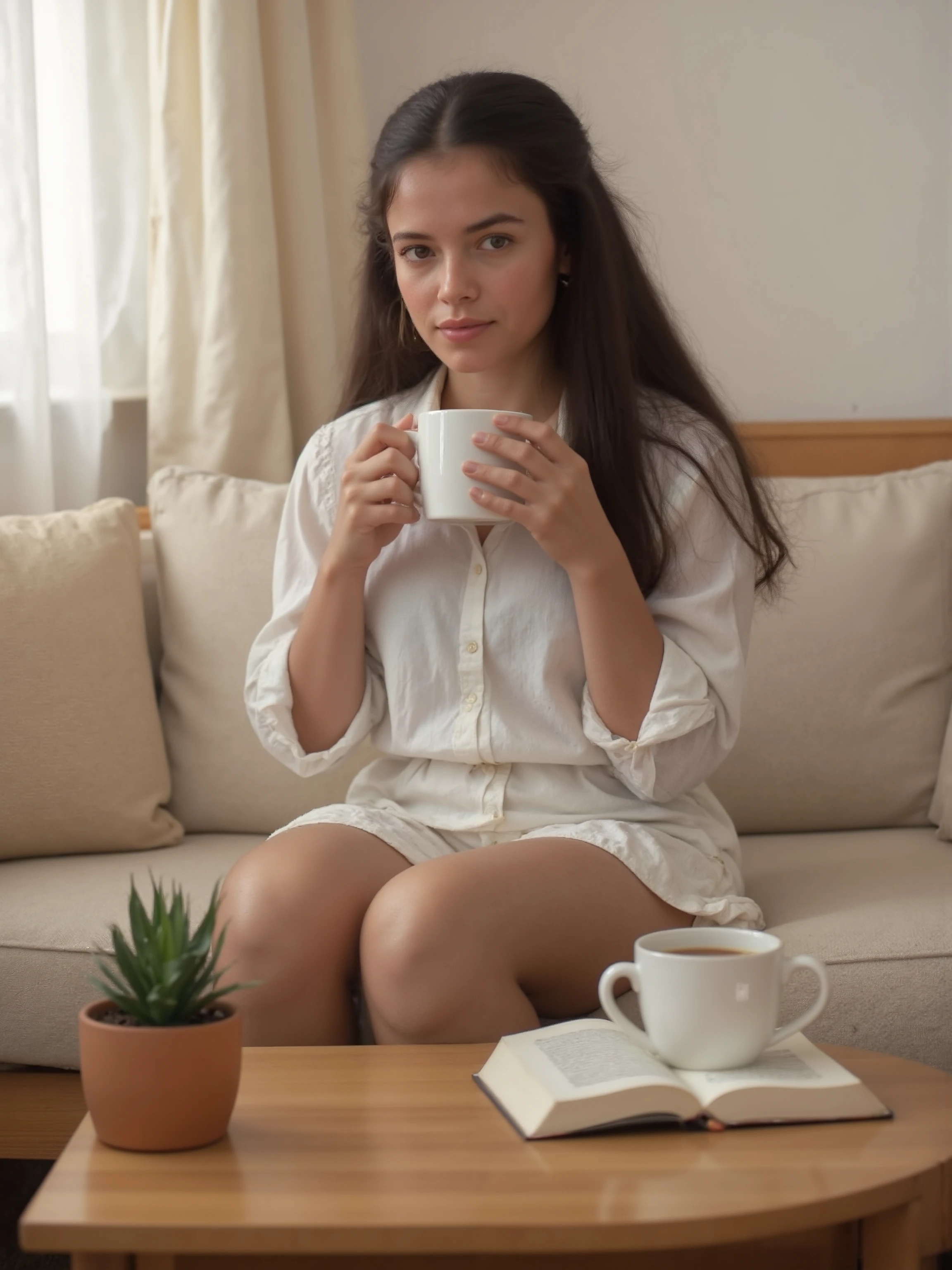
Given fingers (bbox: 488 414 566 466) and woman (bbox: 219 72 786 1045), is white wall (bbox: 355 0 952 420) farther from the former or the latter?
fingers (bbox: 488 414 566 466)

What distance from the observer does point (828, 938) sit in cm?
127

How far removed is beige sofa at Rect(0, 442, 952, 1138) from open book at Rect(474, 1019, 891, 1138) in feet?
2.09

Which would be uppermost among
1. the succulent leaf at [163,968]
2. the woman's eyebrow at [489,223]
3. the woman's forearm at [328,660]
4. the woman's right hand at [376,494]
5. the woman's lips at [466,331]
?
the woman's eyebrow at [489,223]

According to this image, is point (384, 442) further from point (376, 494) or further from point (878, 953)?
point (878, 953)

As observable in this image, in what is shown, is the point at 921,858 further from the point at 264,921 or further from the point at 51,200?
the point at 51,200

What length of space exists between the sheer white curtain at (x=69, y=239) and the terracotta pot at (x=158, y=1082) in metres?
1.42

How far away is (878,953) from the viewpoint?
1.25 meters

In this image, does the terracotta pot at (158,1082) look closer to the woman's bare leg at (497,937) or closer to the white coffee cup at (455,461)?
the woman's bare leg at (497,937)

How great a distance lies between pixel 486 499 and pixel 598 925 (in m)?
0.38

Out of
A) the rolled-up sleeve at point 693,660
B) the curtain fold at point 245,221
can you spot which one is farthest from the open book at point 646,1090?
the curtain fold at point 245,221

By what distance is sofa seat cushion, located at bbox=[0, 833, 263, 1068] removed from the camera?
134 cm

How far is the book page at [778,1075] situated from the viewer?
2.72 feet

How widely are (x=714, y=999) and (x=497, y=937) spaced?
0.30 m

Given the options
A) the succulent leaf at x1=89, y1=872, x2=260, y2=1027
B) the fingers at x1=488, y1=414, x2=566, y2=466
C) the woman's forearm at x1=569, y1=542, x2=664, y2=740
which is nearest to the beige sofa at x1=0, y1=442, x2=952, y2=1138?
the woman's forearm at x1=569, y1=542, x2=664, y2=740
